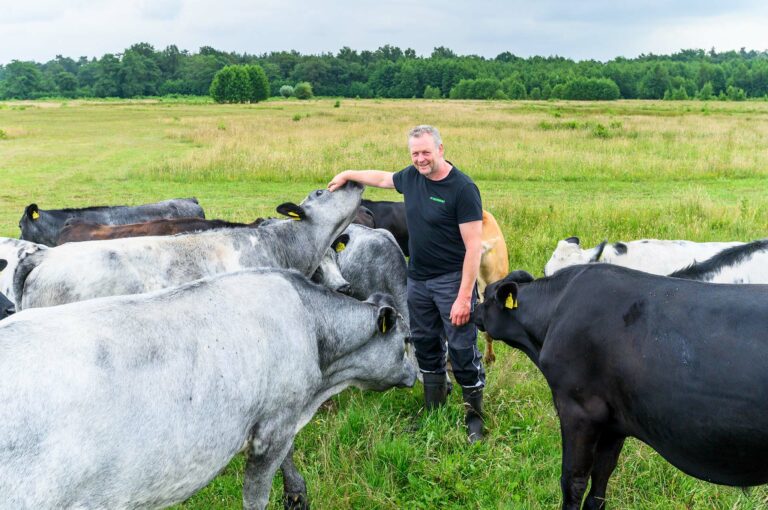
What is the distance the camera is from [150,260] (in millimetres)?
Result: 6180

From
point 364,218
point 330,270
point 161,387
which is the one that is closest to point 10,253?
point 330,270

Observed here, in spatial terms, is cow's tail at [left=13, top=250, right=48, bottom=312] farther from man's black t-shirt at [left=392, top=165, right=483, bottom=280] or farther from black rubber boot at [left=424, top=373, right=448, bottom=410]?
black rubber boot at [left=424, top=373, right=448, bottom=410]

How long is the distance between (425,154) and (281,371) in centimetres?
215

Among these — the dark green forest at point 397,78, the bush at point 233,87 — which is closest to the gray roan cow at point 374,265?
the bush at point 233,87

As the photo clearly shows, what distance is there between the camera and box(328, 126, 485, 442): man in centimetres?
553

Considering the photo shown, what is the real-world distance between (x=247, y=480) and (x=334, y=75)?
14292cm

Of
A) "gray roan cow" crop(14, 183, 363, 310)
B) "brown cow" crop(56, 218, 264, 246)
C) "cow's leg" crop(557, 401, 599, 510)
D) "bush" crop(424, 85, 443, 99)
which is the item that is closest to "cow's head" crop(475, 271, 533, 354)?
"cow's leg" crop(557, 401, 599, 510)

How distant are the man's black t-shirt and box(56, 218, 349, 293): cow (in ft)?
4.62

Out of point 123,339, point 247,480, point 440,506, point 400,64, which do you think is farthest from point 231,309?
point 400,64

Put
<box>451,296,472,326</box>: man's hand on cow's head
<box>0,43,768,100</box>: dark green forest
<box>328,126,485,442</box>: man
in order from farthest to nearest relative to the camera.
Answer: <box>0,43,768,100</box>: dark green forest < <box>451,296,472,326</box>: man's hand on cow's head < <box>328,126,485,442</box>: man

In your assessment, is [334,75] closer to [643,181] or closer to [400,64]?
[400,64]

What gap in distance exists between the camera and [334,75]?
14175cm

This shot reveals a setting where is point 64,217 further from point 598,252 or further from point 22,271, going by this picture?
point 598,252

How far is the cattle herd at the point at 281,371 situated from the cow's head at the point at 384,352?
13 mm
